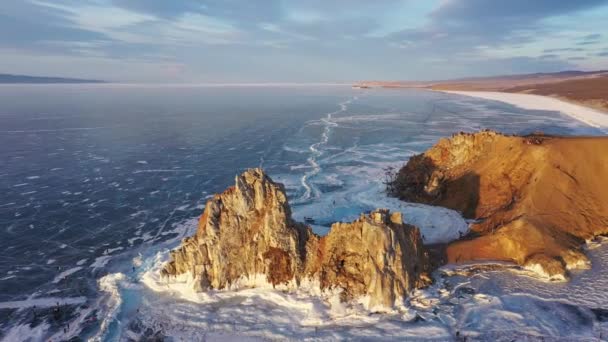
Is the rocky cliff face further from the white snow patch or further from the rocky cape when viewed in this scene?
the white snow patch

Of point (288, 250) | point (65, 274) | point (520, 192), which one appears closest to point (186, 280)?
point (288, 250)

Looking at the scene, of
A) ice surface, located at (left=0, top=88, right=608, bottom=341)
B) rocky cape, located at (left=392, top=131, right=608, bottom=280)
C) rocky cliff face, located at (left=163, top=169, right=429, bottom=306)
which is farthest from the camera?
rocky cape, located at (left=392, top=131, right=608, bottom=280)

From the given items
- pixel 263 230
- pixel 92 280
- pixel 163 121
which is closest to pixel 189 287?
pixel 263 230

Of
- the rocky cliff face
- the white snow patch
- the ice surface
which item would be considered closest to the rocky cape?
the ice surface

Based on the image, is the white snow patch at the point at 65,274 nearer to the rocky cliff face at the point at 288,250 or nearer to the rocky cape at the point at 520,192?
the rocky cliff face at the point at 288,250

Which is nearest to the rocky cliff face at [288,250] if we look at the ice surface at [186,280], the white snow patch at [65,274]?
the ice surface at [186,280]

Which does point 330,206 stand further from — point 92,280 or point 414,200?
point 92,280

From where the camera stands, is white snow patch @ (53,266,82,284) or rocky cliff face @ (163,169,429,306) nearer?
rocky cliff face @ (163,169,429,306)
